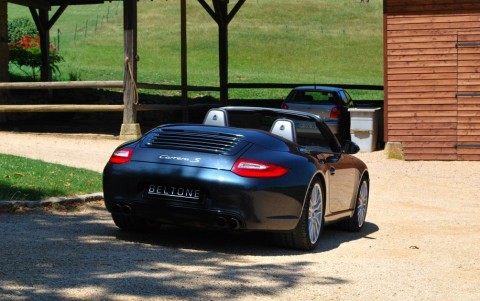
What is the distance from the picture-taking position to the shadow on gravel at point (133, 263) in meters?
6.87

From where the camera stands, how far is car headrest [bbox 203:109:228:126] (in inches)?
410

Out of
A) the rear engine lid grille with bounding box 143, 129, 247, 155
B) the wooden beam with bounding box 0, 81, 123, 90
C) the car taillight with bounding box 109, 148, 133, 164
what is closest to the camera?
the rear engine lid grille with bounding box 143, 129, 247, 155

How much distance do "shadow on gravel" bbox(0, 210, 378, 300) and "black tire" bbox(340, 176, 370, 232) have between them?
46 centimetres

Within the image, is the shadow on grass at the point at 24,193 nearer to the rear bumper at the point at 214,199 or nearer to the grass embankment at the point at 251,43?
the rear bumper at the point at 214,199

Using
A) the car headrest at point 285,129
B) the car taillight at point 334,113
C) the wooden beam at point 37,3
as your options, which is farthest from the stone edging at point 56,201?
the wooden beam at point 37,3

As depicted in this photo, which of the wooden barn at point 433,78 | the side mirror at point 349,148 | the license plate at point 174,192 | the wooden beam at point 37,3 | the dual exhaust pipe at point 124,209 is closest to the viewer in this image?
the license plate at point 174,192

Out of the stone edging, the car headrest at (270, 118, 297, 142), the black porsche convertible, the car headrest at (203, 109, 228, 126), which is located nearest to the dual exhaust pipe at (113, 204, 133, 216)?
the black porsche convertible

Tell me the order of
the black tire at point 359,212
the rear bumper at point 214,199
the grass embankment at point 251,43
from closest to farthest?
the rear bumper at point 214,199 < the black tire at point 359,212 < the grass embankment at point 251,43

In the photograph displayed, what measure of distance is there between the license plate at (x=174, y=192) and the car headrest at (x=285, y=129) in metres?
1.40

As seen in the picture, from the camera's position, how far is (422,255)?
31.7ft

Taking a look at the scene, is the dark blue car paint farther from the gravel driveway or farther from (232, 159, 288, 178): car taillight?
the gravel driveway

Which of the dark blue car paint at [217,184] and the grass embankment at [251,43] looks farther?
the grass embankment at [251,43]

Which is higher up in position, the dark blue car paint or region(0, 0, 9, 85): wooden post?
region(0, 0, 9, 85): wooden post

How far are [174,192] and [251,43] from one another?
66.6m
